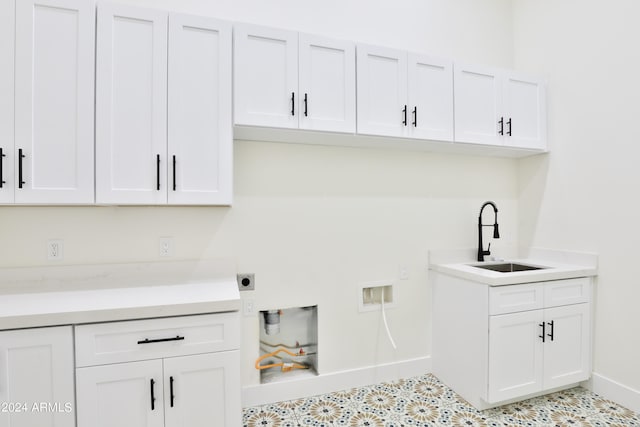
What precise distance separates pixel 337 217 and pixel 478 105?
124 centimetres

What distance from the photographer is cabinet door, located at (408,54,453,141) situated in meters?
2.21

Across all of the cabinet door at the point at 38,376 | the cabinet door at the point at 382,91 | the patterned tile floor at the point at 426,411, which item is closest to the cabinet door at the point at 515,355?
the patterned tile floor at the point at 426,411

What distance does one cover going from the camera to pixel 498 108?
8.01 feet

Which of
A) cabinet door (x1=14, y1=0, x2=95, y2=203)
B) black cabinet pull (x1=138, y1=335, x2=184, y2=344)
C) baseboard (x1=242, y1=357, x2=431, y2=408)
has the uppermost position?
cabinet door (x1=14, y1=0, x2=95, y2=203)

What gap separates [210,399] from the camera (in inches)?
62.7

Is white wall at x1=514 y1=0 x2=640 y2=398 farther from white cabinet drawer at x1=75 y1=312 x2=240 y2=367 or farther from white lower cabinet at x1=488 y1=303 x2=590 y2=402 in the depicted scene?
white cabinet drawer at x1=75 y1=312 x2=240 y2=367

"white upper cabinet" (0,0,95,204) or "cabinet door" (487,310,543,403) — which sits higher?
"white upper cabinet" (0,0,95,204)

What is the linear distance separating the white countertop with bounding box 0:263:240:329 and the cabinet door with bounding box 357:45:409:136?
4.23ft

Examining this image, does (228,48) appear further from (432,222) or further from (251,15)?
(432,222)

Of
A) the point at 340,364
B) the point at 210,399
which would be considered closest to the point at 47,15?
the point at 210,399

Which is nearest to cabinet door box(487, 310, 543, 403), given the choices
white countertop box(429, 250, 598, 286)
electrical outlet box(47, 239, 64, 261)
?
white countertop box(429, 250, 598, 286)

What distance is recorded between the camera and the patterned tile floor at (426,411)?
6.57 ft

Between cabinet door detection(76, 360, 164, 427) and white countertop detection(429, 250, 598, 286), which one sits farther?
white countertop detection(429, 250, 598, 286)

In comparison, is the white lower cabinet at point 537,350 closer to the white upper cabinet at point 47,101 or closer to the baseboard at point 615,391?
the baseboard at point 615,391
